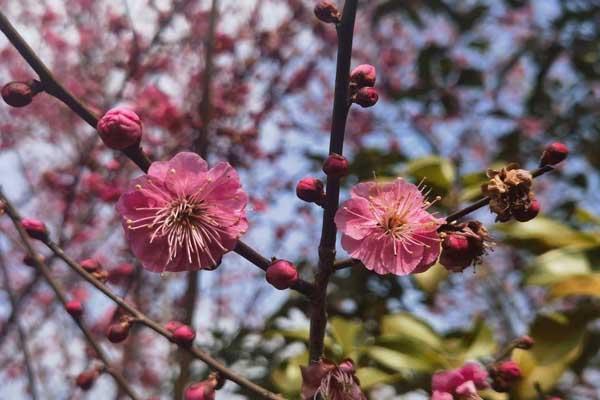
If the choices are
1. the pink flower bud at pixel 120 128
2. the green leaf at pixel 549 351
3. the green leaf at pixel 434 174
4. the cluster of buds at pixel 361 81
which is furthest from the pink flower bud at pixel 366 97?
the green leaf at pixel 434 174

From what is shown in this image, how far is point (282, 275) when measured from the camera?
3.09 ft

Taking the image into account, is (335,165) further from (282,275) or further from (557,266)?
(557,266)

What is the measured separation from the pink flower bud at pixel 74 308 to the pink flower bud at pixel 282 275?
0.59 m

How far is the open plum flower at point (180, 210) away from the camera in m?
1.10

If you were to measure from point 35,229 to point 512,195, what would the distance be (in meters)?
0.93

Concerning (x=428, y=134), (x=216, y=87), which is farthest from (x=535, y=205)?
(x=428, y=134)

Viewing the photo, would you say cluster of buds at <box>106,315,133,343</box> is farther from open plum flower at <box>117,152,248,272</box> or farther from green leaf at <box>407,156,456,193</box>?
green leaf at <box>407,156,456,193</box>

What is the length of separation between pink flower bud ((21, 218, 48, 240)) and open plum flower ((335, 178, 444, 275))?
0.64 metres

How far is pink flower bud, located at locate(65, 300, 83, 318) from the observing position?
4.40 feet

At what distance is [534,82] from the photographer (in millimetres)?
3602

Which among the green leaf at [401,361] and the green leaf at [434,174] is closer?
the green leaf at [401,361]

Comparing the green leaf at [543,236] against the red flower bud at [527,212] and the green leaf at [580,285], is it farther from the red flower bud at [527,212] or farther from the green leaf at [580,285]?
the red flower bud at [527,212]

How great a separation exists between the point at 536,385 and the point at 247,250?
0.90 meters

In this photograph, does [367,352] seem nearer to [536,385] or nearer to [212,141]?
[536,385]
